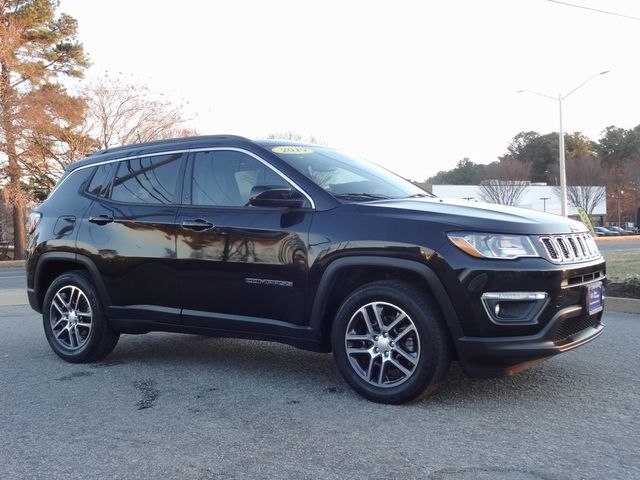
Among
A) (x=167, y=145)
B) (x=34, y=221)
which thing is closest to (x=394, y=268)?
(x=167, y=145)

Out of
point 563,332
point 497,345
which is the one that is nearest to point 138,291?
point 497,345

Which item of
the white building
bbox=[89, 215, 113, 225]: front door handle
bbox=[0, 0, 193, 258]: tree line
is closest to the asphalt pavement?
bbox=[89, 215, 113, 225]: front door handle

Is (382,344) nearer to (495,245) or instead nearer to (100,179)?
(495,245)

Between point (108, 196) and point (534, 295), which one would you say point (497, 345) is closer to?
point (534, 295)

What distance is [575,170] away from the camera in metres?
62.7

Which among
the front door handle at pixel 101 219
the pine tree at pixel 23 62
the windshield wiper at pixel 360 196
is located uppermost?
the pine tree at pixel 23 62

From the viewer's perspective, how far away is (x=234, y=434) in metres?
3.75

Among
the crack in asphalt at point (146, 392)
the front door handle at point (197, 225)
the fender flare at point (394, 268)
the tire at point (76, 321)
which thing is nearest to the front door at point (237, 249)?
the front door handle at point (197, 225)

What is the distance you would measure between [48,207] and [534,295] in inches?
176

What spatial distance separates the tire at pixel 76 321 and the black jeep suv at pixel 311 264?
14mm

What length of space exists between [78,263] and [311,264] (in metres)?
2.45

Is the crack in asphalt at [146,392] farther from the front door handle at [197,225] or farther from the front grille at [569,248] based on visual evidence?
the front grille at [569,248]

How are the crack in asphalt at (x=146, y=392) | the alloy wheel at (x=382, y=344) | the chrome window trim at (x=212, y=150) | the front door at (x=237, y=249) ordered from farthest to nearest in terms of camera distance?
the chrome window trim at (x=212, y=150)
the front door at (x=237, y=249)
the crack in asphalt at (x=146, y=392)
the alloy wheel at (x=382, y=344)

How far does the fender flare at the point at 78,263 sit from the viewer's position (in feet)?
18.1
